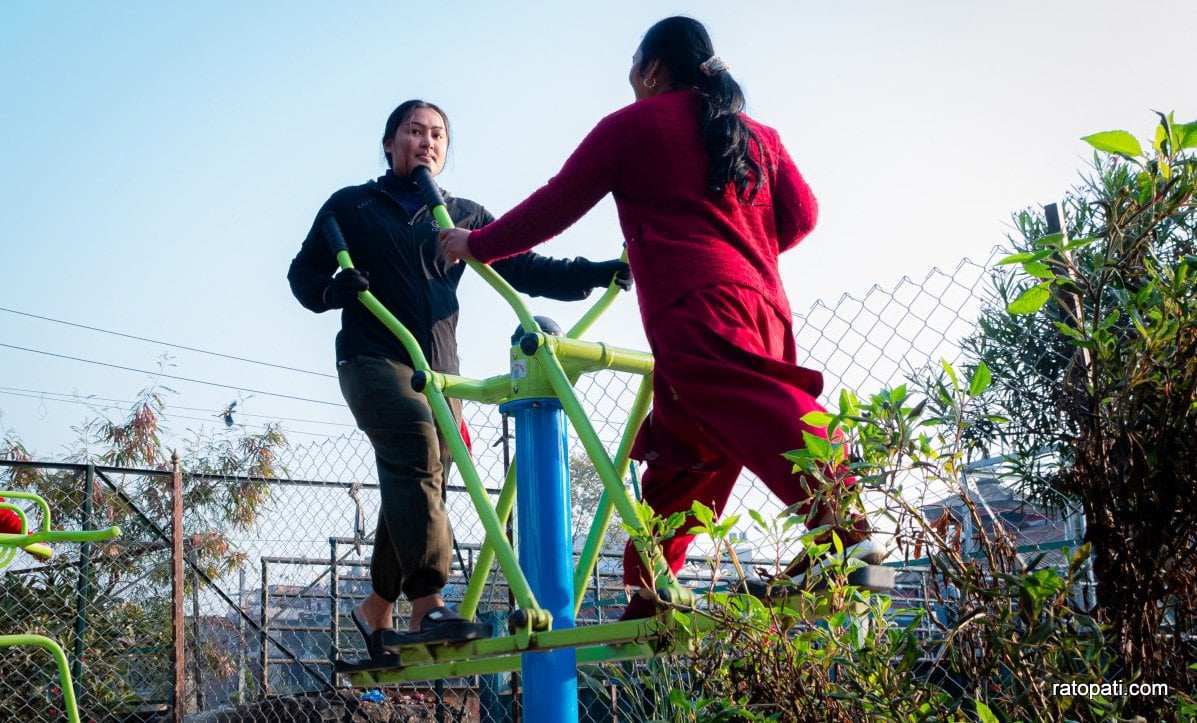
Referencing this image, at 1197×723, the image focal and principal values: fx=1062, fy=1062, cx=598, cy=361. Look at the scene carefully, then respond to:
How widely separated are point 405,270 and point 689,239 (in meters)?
1.13

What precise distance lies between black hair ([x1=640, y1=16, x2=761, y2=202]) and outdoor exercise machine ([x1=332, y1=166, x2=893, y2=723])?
537 millimetres

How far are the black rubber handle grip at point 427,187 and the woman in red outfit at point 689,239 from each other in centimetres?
34

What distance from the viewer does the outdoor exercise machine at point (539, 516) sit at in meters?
2.14

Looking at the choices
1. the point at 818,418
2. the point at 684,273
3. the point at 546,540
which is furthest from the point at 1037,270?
the point at 546,540

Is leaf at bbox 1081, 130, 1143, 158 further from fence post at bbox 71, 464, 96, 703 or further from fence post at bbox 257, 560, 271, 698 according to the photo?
fence post at bbox 257, 560, 271, 698

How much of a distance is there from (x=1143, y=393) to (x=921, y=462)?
0.65 ft

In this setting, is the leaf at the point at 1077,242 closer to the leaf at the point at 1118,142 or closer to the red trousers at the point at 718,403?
the leaf at the point at 1118,142

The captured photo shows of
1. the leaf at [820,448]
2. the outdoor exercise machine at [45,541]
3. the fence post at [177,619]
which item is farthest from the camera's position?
the fence post at [177,619]

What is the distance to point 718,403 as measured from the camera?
1915 mm

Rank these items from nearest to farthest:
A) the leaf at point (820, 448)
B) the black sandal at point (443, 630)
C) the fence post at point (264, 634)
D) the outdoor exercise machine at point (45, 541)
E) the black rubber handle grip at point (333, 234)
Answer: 1. the leaf at point (820, 448)
2. the outdoor exercise machine at point (45, 541)
3. the black sandal at point (443, 630)
4. the black rubber handle grip at point (333, 234)
5. the fence post at point (264, 634)

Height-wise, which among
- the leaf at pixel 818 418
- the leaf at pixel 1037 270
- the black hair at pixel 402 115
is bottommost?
the leaf at pixel 818 418

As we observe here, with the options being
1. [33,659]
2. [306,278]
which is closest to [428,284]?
[306,278]

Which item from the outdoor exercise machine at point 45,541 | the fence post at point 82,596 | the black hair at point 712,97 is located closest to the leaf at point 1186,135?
the black hair at point 712,97

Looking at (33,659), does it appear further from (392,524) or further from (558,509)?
(558,509)
